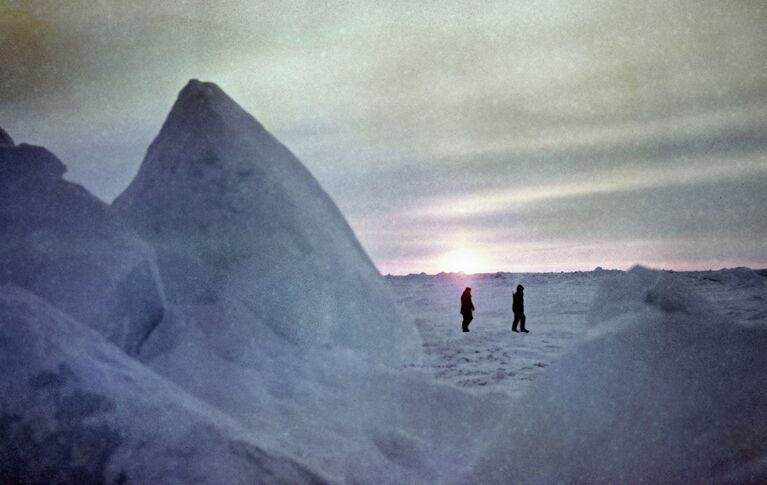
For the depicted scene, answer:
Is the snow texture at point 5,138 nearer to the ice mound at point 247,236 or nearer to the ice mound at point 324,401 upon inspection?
the ice mound at point 247,236

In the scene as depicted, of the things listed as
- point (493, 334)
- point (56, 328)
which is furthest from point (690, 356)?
point (493, 334)

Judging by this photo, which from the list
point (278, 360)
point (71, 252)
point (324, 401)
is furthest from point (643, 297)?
point (71, 252)

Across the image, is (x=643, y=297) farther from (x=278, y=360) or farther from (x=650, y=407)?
(x=278, y=360)

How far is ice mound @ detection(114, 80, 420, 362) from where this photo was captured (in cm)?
646

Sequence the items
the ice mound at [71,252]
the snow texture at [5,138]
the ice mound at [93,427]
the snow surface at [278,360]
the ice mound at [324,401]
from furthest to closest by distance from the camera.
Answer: the snow texture at [5,138]
the ice mound at [71,252]
the ice mound at [324,401]
the snow surface at [278,360]
the ice mound at [93,427]

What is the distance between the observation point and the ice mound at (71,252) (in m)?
4.32

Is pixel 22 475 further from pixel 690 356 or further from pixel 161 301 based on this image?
pixel 690 356

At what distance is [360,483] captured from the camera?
344cm

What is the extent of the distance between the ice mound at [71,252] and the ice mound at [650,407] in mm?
3130

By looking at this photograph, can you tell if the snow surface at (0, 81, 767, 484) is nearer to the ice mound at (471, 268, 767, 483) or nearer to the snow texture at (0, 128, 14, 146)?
the ice mound at (471, 268, 767, 483)

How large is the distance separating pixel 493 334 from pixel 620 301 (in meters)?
7.27

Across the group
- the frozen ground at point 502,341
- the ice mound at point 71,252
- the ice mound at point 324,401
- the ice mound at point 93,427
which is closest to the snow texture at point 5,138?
the ice mound at point 71,252

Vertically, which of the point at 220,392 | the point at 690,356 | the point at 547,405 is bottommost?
the point at 220,392

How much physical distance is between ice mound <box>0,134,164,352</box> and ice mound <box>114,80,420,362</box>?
1358mm
